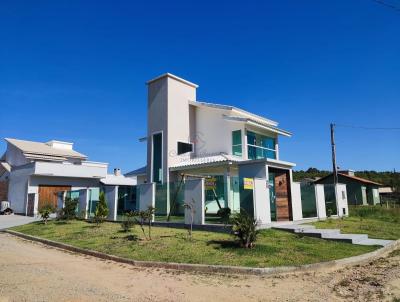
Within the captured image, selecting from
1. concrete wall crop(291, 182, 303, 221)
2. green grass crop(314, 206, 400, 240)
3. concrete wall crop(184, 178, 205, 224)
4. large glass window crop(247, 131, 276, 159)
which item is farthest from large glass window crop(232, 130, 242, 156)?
concrete wall crop(184, 178, 205, 224)

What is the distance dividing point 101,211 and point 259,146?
11711 mm

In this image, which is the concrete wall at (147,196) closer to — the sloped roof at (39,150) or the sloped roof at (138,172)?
the sloped roof at (138,172)

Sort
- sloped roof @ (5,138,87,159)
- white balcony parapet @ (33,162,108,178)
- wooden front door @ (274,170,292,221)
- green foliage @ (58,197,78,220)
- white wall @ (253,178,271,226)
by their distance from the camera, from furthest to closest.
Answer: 1. sloped roof @ (5,138,87,159)
2. white balcony parapet @ (33,162,108,178)
3. green foliage @ (58,197,78,220)
4. wooden front door @ (274,170,292,221)
5. white wall @ (253,178,271,226)

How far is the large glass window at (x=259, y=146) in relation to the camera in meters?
22.7

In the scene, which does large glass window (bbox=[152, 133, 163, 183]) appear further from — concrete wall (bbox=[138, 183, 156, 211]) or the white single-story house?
concrete wall (bbox=[138, 183, 156, 211])

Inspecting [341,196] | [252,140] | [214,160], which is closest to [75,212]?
[214,160]

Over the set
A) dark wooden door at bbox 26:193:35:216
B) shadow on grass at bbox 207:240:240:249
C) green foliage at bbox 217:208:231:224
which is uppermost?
dark wooden door at bbox 26:193:35:216

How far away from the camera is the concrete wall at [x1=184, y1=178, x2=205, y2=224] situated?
1385cm

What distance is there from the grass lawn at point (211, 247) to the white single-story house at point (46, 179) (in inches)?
247

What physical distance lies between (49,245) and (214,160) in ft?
32.0

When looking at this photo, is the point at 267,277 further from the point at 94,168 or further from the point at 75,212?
the point at 94,168

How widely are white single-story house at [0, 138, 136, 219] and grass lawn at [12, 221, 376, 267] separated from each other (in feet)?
20.5

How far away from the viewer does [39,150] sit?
1248 inches

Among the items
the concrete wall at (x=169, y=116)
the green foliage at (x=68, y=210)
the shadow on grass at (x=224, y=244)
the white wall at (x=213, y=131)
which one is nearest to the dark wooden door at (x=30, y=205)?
the green foliage at (x=68, y=210)
